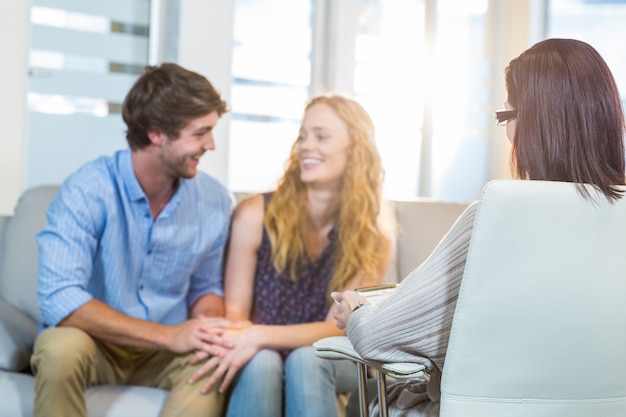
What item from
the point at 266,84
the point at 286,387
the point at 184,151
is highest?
the point at 266,84

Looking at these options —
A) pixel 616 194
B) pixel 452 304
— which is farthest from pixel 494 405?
pixel 616 194

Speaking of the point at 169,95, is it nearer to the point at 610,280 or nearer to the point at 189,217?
the point at 189,217

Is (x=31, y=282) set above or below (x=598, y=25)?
below

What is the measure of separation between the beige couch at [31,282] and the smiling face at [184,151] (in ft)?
1.47

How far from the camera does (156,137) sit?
8.21 ft

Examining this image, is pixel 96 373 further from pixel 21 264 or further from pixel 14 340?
pixel 21 264

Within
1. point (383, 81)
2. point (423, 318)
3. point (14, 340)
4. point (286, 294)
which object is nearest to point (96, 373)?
point (14, 340)

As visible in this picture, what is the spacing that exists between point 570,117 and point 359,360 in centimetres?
59

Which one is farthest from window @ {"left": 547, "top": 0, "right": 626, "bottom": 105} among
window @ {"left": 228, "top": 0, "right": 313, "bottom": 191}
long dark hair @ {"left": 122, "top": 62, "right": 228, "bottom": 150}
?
long dark hair @ {"left": 122, "top": 62, "right": 228, "bottom": 150}

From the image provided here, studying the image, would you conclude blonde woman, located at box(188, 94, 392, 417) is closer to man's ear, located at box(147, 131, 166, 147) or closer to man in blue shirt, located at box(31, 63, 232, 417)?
man in blue shirt, located at box(31, 63, 232, 417)

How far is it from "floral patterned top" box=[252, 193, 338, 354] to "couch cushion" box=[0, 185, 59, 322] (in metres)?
0.66

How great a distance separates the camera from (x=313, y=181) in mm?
2609

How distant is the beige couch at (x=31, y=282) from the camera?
2203mm

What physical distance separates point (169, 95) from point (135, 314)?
25.0 inches
